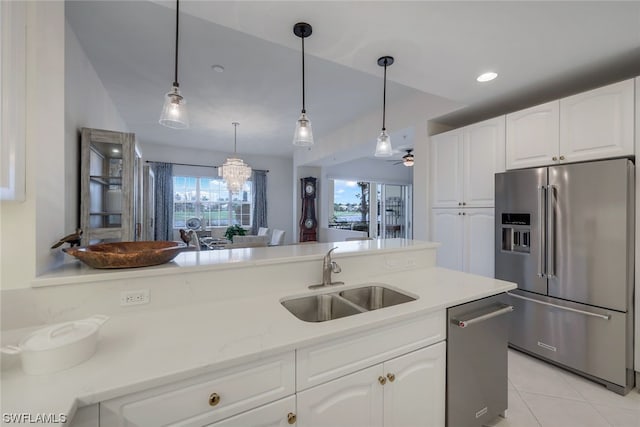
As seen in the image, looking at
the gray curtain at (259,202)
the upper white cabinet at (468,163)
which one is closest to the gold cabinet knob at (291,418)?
the upper white cabinet at (468,163)

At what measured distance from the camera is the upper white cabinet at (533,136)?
7.29 ft

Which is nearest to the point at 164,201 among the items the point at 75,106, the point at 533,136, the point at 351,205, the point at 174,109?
the point at 75,106

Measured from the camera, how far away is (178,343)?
93 centimetres

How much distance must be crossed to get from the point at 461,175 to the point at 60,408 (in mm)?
3261

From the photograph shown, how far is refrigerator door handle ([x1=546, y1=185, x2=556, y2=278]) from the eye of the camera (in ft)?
6.98

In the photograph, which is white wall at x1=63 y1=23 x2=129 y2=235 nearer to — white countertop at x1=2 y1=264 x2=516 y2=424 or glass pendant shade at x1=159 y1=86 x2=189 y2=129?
glass pendant shade at x1=159 y1=86 x2=189 y2=129

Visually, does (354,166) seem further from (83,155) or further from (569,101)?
(83,155)

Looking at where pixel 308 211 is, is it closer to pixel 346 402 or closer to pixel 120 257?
pixel 120 257

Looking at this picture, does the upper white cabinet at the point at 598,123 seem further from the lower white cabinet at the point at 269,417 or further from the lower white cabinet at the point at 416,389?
the lower white cabinet at the point at 269,417

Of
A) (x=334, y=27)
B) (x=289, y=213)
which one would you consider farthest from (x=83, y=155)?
(x=289, y=213)

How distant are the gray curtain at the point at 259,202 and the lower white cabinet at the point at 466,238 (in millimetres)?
4577

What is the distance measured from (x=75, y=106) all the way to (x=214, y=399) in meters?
2.59

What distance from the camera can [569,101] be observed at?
2123 millimetres

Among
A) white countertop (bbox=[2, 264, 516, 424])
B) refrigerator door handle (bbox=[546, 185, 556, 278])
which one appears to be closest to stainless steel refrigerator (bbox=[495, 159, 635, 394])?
refrigerator door handle (bbox=[546, 185, 556, 278])
